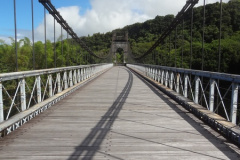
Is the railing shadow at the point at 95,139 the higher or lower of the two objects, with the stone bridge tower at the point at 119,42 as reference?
lower

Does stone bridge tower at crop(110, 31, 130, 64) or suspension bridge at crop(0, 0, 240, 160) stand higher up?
stone bridge tower at crop(110, 31, 130, 64)

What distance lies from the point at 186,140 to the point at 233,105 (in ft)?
2.42

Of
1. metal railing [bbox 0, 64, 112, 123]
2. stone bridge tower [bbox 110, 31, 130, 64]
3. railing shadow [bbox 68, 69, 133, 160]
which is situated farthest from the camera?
stone bridge tower [bbox 110, 31, 130, 64]

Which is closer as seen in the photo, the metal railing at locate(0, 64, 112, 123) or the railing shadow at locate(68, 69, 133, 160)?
the railing shadow at locate(68, 69, 133, 160)

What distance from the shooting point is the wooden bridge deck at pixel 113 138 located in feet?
9.70

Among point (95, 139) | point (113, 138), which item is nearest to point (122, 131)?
point (113, 138)

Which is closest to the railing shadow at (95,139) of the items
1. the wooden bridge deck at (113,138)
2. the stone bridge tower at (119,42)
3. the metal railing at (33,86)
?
the wooden bridge deck at (113,138)

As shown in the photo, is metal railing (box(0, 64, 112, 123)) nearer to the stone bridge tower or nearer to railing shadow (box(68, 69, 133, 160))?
railing shadow (box(68, 69, 133, 160))

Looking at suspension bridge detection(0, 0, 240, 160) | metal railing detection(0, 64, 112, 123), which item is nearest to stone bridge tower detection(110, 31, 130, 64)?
metal railing detection(0, 64, 112, 123)

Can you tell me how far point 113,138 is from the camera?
3.56 metres

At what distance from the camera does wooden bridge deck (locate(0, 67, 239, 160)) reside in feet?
9.70

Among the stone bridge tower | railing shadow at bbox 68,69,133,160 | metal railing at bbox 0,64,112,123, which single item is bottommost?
railing shadow at bbox 68,69,133,160

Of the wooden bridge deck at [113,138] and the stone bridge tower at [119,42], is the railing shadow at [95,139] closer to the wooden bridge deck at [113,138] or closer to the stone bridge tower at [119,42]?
the wooden bridge deck at [113,138]

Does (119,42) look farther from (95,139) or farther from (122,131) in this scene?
(95,139)
